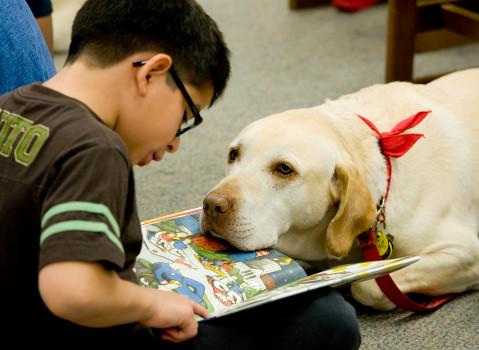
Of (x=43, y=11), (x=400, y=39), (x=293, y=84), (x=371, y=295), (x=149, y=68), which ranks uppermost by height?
(x=149, y=68)

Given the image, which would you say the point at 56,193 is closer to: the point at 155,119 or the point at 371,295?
the point at 155,119

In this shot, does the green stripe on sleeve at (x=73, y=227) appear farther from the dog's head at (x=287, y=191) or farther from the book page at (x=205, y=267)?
the dog's head at (x=287, y=191)

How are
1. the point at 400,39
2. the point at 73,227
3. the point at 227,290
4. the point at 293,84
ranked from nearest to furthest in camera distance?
the point at 73,227 < the point at 227,290 < the point at 400,39 < the point at 293,84

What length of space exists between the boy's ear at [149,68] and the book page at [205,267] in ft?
1.21

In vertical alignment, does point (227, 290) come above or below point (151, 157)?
below

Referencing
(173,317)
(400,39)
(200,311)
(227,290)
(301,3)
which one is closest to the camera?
(173,317)

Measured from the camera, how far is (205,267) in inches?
49.4

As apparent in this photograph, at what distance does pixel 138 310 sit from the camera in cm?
89

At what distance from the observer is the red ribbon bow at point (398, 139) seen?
→ 1469 millimetres

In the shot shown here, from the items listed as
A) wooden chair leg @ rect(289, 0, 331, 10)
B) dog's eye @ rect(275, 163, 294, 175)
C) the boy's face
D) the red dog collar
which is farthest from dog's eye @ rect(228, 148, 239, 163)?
wooden chair leg @ rect(289, 0, 331, 10)

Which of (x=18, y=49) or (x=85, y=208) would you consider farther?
(x=18, y=49)

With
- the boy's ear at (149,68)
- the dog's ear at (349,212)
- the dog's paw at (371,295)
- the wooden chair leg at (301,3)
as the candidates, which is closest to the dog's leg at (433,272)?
the dog's paw at (371,295)

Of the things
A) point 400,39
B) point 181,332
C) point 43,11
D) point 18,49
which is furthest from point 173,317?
point 400,39

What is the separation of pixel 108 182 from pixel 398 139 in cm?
81
